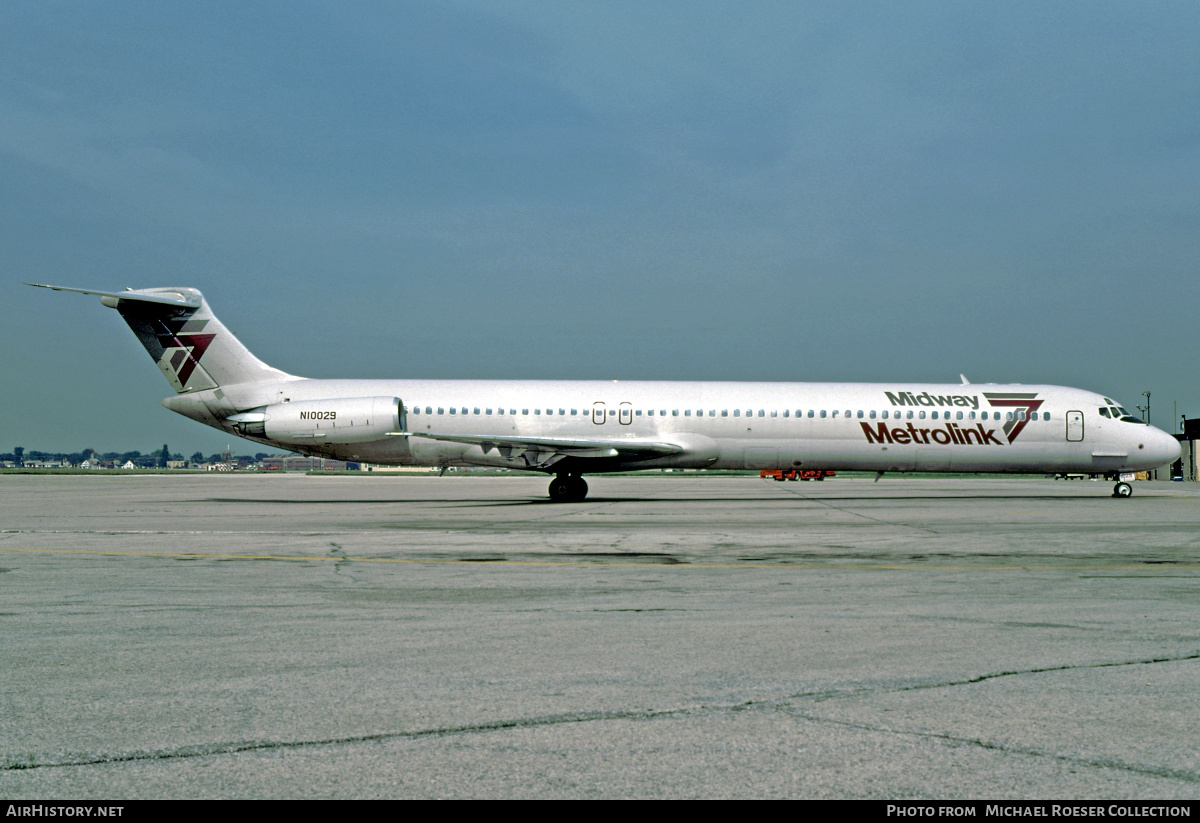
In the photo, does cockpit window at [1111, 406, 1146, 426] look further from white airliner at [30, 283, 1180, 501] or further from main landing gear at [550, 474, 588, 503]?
main landing gear at [550, 474, 588, 503]

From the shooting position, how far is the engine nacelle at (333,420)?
2645 cm

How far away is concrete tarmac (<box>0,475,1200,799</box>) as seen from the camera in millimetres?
3631

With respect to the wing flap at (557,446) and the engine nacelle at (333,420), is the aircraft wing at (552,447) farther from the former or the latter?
the engine nacelle at (333,420)

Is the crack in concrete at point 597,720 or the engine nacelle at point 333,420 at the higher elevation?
the engine nacelle at point 333,420

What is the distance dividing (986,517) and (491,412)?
46.2 feet

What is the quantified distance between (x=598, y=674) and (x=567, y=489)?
70.2ft

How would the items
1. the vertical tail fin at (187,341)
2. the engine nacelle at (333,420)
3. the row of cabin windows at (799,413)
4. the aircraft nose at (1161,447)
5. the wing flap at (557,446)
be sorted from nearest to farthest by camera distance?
the wing flap at (557,446) → the engine nacelle at (333,420) → the row of cabin windows at (799,413) → the aircraft nose at (1161,447) → the vertical tail fin at (187,341)

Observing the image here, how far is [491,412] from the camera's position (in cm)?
2722

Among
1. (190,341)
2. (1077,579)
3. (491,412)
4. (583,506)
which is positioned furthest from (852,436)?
(190,341)

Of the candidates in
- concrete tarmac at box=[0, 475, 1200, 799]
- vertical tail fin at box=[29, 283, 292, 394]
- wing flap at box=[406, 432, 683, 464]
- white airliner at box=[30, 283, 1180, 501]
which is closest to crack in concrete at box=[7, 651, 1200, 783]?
concrete tarmac at box=[0, 475, 1200, 799]

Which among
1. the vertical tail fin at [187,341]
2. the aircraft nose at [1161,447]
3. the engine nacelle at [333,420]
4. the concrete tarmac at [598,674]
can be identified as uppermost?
the vertical tail fin at [187,341]

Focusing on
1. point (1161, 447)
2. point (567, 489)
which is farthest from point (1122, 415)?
point (567, 489)

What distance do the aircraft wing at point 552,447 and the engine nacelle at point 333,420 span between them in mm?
1068

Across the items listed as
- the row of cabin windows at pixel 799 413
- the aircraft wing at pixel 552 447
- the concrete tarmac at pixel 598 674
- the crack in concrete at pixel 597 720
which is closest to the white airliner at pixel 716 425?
the row of cabin windows at pixel 799 413
